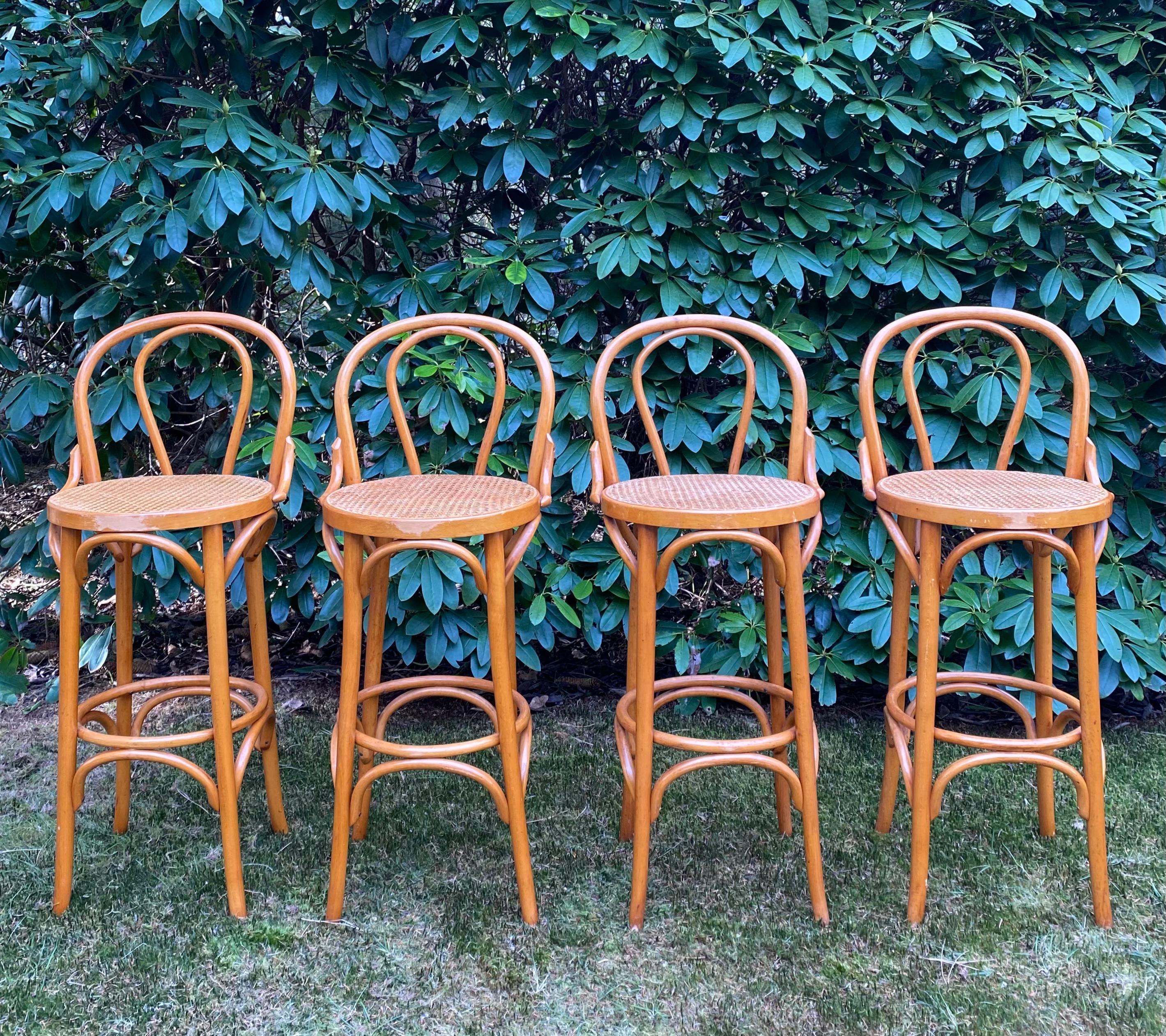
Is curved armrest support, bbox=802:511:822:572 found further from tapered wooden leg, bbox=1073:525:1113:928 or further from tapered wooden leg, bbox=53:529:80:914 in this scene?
tapered wooden leg, bbox=53:529:80:914

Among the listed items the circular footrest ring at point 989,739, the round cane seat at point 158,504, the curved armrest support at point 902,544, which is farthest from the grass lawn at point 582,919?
the round cane seat at point 158,504

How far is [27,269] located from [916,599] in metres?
2.69

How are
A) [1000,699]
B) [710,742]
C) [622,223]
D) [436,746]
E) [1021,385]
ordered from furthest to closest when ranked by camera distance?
[622,223] < [1000,699] < [1021,385] < [436,746] < [710,742]

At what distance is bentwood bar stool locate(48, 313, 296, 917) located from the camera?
6.28 feet

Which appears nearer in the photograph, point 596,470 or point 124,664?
point 596,470

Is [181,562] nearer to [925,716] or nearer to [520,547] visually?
[520,547]

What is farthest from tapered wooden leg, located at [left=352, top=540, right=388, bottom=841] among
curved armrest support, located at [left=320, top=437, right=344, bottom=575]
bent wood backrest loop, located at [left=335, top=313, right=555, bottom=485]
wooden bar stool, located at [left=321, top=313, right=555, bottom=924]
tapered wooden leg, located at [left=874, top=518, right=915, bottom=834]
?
tapered wooden leg, located at [left=874, top=518, right=915, bottom=834]

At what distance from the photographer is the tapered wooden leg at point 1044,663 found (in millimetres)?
2191

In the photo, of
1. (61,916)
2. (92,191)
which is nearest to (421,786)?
(61,916)

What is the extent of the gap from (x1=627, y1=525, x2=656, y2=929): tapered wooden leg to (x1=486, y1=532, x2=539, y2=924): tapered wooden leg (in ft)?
0.71

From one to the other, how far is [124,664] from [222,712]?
427 millimetres

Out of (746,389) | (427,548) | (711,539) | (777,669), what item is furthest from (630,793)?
(746,389)

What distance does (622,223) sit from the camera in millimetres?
2514

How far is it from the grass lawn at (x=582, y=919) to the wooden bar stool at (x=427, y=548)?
0.49ft
